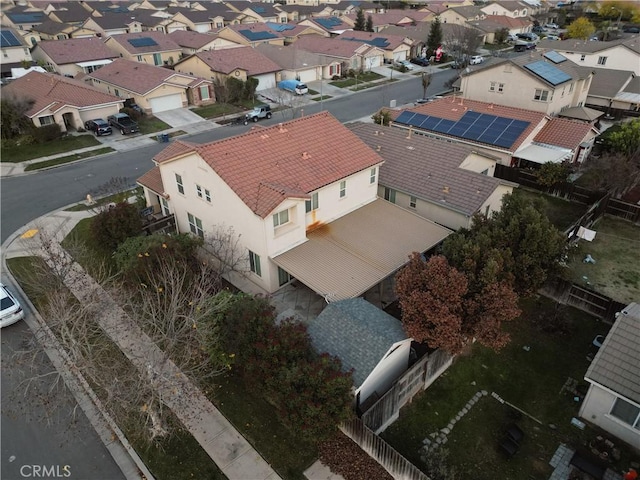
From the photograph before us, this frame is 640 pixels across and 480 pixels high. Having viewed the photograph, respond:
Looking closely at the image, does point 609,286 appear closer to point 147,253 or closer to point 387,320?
point 387,320

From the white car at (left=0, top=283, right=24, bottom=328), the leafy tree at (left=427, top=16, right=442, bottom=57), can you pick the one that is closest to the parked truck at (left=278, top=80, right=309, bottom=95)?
the leafy tree at (left=427, top=16, right=442, bottom=57)

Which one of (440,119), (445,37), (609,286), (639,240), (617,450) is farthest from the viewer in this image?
(445,37)

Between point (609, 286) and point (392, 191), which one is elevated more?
point (392, 191)

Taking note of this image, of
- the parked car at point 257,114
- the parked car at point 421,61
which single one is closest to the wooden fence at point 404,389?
the parked car at point 257,114

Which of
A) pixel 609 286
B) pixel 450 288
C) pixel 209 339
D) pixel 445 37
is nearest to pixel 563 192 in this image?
pixel 609 286

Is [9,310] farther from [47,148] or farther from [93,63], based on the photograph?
[93,63]

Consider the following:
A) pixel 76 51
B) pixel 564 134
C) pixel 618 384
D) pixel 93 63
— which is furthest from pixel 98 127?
pixel 618 384

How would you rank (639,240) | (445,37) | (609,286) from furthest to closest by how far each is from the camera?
1. (445,37)
2. (639,240)
3. (609,286)

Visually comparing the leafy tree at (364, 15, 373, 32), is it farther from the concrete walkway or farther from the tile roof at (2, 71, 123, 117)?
the concrete walkway
